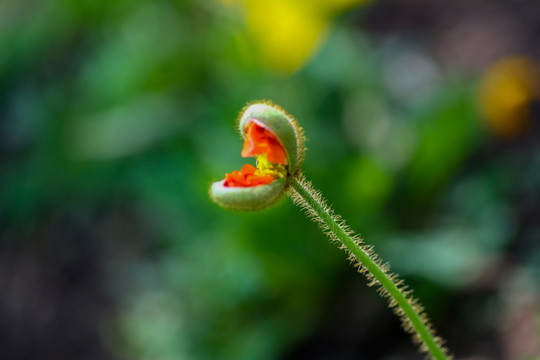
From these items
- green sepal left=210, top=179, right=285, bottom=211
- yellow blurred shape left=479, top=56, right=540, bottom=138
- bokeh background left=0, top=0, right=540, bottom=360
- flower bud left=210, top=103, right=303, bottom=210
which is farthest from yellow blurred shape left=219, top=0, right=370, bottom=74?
green sepal left=210, top=179, right=285, bottom=211

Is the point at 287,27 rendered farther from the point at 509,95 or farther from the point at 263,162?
the point at 263,162

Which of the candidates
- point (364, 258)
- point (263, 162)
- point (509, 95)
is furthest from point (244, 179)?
point (509, 95)

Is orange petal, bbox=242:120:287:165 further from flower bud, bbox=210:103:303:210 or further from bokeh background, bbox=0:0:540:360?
bokeh background, bbox=0:0:540:360

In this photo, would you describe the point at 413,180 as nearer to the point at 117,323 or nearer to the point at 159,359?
the point at 159,359

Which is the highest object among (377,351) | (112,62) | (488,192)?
(112,62)

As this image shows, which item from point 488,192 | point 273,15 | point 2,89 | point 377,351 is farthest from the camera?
point 2,89

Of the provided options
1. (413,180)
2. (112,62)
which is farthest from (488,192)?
(112,62)
